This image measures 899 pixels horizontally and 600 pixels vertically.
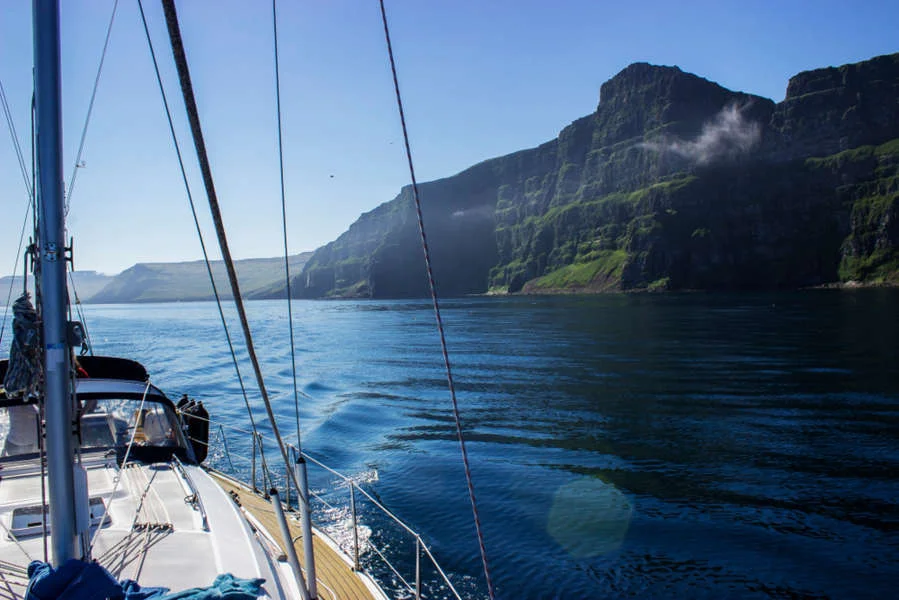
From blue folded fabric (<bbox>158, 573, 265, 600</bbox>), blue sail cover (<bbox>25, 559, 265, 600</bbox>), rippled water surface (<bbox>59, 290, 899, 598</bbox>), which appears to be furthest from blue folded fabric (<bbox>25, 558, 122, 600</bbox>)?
rippled water surface (<bbox>59, 290, 899, 598</bbox>)

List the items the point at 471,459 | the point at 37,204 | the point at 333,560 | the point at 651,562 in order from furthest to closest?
the point at 471,459
the point at 651,562
the point at 333,560
the point at 37,204

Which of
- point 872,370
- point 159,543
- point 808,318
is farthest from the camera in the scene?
point 808,318

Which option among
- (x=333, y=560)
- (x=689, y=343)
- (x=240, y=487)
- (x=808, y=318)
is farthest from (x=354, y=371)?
(x=808, y=318)

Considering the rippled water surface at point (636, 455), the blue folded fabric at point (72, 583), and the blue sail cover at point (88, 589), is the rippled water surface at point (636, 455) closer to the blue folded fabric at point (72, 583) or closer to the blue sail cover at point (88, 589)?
the blue sail cover at point (88, 589)

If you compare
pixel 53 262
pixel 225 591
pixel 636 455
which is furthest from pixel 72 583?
pixel 636 455

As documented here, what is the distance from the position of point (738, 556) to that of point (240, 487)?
11.2 meters

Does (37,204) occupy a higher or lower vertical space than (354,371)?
higher

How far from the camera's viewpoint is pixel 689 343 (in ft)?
166

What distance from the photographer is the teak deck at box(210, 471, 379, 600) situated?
711 centimetres

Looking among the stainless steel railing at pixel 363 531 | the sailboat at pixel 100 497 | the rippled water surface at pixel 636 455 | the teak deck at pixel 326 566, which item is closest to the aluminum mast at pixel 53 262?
the sailboat at pixel 100 497

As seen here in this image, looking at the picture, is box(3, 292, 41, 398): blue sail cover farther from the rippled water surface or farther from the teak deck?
the rippled water surface

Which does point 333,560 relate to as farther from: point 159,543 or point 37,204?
point 37,204

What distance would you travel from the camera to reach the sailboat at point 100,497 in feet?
13.8

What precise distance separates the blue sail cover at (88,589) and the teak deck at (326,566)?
2.58 m
